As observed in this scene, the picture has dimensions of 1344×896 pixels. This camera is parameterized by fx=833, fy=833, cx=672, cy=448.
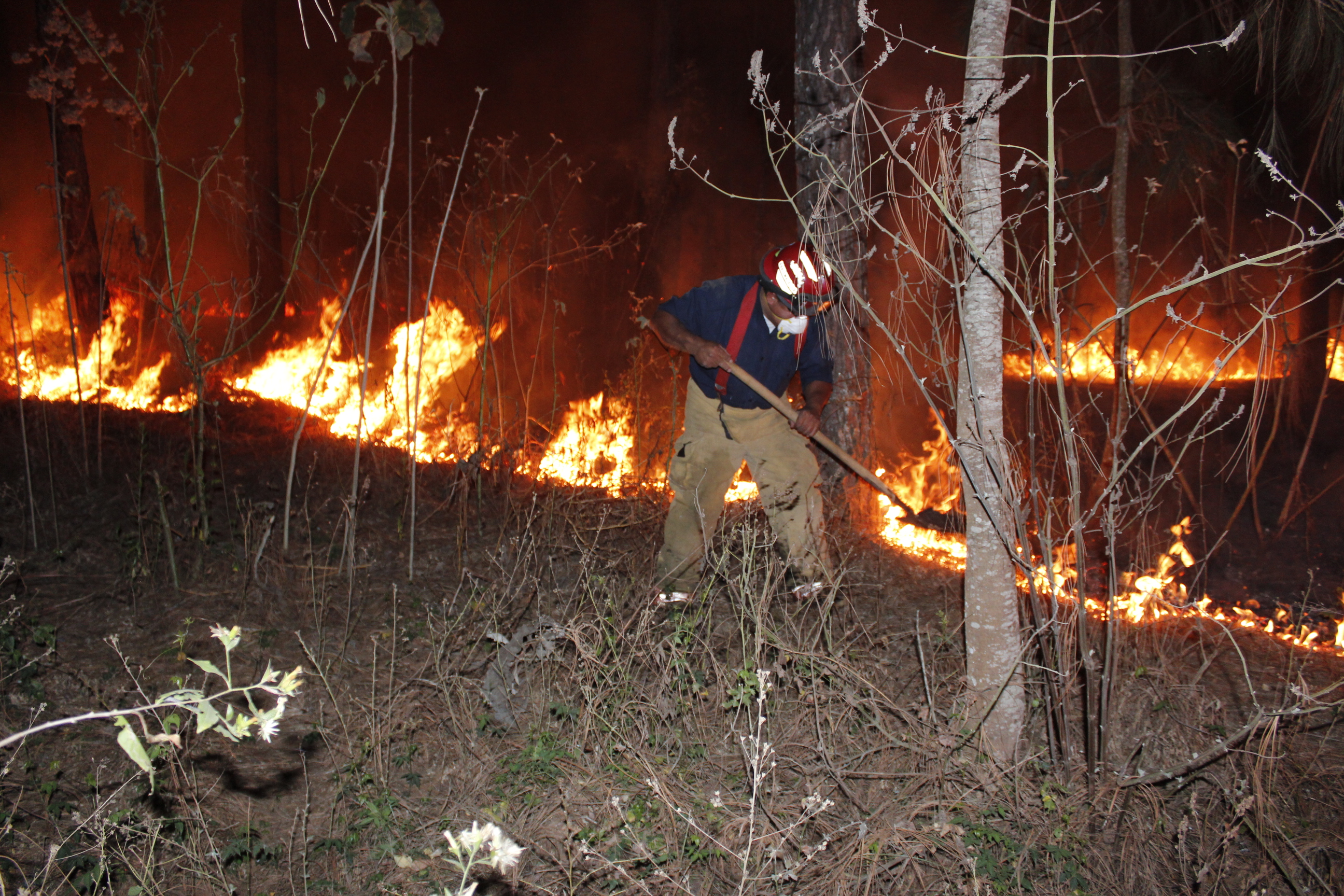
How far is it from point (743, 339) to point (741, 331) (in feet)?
0.17

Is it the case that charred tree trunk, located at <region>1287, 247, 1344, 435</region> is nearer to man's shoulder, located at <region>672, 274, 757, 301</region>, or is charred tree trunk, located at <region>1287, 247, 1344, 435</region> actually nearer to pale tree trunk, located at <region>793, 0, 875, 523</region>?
pale tree trunk, located at <region>793, 0, 875, 523</region>

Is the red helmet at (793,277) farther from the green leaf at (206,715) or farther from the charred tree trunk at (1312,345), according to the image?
the charred tree trunk at (1312,345)

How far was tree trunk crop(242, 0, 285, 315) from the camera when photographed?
35.6 feet

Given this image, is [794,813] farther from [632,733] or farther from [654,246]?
[654,246]

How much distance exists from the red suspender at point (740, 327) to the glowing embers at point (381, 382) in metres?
2.93

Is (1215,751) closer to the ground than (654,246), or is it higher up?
closer to the ground

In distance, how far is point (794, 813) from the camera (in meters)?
2.65

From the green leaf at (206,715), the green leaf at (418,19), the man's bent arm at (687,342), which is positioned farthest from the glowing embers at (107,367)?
the green leaf at (206,715)

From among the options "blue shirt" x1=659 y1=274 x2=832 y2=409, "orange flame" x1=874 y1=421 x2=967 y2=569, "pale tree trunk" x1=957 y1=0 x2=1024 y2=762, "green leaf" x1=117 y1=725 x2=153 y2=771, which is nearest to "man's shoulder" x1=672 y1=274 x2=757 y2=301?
"blue shirt" x1=659 y1=274 x2=832 y2=409

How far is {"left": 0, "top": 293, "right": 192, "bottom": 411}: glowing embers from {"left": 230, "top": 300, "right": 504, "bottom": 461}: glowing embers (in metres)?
0.89

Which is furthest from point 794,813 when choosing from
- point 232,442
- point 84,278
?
point 84,278

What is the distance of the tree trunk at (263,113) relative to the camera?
35.6 feet

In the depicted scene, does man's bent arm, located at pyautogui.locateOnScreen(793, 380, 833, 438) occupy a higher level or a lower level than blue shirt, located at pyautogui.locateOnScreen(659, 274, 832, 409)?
lower

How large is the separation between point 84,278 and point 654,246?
6.76 metres
